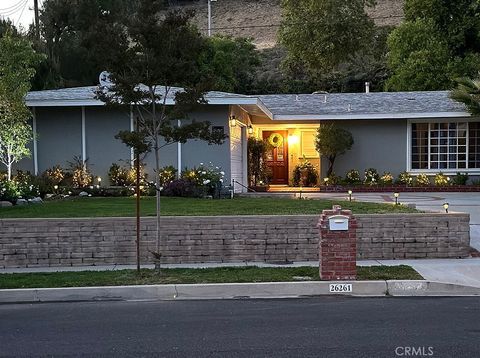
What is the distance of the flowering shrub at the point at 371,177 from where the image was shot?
23508mm

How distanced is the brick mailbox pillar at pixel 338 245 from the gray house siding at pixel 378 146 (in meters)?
15.7

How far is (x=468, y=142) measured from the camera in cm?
2420

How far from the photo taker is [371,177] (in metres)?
23.6

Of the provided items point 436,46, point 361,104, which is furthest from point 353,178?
point 436,46

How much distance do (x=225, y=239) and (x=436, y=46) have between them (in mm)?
30093

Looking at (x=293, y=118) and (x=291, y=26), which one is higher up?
(x=291, y=26)

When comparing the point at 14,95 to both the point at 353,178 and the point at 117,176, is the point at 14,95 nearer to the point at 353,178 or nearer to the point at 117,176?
the point at 117,176

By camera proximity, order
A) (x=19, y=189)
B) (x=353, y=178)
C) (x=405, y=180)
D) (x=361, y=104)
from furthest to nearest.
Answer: (x=361, y=104), (x=353, y=178), (x=405, y=180), (x=19, y=189)

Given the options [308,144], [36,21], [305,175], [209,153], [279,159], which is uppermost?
[36,21]

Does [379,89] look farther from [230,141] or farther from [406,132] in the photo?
[230,141]

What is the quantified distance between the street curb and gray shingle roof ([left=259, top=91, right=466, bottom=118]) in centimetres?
1521

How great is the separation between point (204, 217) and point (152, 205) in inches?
132

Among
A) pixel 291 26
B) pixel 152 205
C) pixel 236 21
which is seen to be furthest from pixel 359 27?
pixel 236 21

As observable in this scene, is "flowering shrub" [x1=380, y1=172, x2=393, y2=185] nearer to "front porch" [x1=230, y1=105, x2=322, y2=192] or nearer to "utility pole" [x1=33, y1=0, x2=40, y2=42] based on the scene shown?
"front porch" [x1=230, y1=105, x2=322, y2=192]
